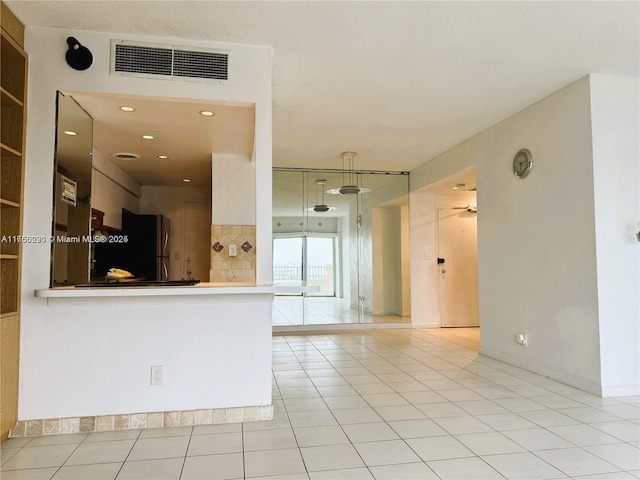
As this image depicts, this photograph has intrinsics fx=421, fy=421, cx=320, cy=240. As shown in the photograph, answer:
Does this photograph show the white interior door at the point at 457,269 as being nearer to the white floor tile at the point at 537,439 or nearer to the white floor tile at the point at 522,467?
the white floor tile at the point at 537,439

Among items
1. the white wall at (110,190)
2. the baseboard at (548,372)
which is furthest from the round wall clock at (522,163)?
the white wall at (110,190)

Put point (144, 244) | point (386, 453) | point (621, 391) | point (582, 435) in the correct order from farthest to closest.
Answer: point (144, 244)
point (621, 391)
point (582, 435)
point (386, 453)

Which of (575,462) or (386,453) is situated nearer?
(575,462)

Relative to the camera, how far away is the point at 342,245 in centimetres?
737

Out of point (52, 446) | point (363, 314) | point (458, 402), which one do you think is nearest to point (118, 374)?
point (52, 446)

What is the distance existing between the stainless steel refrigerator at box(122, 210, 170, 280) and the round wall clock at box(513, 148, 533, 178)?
4.97 metres

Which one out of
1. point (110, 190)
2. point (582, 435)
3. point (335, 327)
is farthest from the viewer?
point (335, 327)

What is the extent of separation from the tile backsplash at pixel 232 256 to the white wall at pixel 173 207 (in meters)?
2.38

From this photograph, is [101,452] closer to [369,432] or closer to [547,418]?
[369,432]

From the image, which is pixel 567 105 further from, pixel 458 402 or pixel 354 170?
pixel 354 170

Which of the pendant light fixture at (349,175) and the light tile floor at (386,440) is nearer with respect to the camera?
the light tile floor at (386,440)

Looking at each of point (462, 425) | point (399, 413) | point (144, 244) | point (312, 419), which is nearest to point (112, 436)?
point (312, 419)

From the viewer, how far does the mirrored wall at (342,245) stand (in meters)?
6.93

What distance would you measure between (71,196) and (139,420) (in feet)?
5.22
